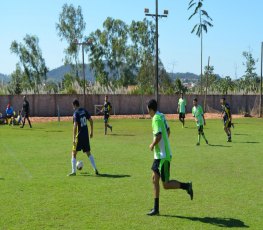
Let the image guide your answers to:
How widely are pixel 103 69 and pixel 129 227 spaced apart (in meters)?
→ 70.9

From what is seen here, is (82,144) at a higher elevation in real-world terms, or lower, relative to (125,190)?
higher

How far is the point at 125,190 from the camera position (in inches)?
429

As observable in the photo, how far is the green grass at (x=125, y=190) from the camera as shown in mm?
8383

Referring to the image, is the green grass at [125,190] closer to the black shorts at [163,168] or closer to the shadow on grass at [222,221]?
the shadow on grass at [222,221]

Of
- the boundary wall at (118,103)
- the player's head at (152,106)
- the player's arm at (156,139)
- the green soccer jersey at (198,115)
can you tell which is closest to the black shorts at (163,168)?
the player's arm at (156,139)

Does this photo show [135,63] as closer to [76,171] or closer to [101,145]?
[101,145]

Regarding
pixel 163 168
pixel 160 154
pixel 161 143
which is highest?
pixel 161 143

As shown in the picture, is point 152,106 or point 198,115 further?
point 198,115

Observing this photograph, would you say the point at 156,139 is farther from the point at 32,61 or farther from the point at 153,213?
the point at 32,61

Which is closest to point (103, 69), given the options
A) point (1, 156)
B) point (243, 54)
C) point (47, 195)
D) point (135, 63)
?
point (135, 63)

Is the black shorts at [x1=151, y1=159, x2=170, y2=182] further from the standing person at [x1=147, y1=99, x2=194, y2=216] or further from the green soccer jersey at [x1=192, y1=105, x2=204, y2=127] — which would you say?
the green soccer jersey at [x1=192, y1=105, x2=204, y2=127]

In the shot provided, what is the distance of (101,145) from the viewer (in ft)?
67.3

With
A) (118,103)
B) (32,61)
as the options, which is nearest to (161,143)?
(118,103)

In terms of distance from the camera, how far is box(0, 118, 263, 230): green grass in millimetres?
8383
